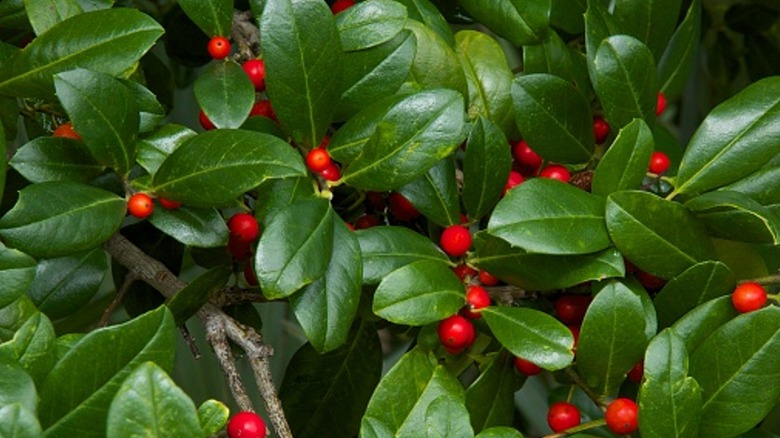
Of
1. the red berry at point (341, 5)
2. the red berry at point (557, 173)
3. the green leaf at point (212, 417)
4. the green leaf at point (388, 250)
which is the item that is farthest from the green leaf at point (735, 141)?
the green leaf at point (212, 417)

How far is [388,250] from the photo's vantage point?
92 cm

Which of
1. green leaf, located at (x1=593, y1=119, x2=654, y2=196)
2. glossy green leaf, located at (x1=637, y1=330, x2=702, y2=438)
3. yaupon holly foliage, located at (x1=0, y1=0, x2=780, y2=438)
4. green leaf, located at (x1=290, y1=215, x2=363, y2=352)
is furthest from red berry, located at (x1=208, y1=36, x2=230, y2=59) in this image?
glossy green leaf, located at (x1=637, y1=330, x2=702, y2=438)

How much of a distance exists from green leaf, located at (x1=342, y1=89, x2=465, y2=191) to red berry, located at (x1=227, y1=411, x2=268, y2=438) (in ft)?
0.64

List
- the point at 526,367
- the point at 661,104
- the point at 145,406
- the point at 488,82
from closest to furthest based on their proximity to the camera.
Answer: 1. the point at 145,406
2. the point at 526,367
3. the point at 488,82
4. the point at 661,104

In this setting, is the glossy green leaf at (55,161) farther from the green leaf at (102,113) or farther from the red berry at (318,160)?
the red berry at (318,160)

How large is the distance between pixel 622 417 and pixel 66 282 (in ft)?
1.51

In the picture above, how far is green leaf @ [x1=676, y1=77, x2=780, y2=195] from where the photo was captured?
95cm

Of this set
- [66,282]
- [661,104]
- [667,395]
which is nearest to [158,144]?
[66,282]

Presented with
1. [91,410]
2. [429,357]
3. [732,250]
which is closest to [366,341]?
[429,357]

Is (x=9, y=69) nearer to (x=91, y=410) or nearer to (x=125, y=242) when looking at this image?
(x=125, y=242)

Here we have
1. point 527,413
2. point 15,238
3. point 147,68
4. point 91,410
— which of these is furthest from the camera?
point 527,413

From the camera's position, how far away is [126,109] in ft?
2.83

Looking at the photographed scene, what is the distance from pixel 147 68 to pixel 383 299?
59 cm

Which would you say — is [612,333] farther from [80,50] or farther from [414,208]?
[80,50]
